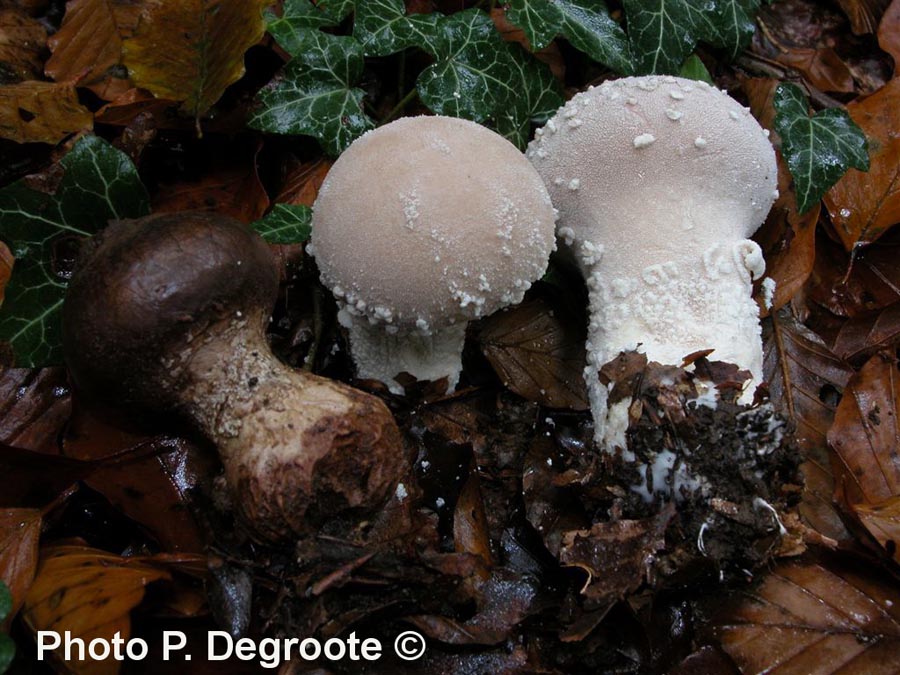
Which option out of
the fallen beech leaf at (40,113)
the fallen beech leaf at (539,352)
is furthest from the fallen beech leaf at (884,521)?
the fallen beech leaf at (40,113)

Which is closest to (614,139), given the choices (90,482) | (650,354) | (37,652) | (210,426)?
(650,354)

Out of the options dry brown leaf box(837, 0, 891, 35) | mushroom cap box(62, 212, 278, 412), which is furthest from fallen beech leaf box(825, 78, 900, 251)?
mushroom cap box(62, 212, 278, 412)

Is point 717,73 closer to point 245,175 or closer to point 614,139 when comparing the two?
point 614,139

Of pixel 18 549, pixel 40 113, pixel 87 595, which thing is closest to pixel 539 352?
pixel 87 595

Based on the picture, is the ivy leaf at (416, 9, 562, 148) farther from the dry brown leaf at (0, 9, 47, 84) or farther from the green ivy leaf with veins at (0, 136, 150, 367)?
the dry brown leaf at (0, 9, 47, 84)

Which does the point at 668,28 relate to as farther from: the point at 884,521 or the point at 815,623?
the point at 815,623

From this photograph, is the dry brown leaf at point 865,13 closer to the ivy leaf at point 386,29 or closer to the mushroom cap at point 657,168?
the mushroom cap at point 657,168
